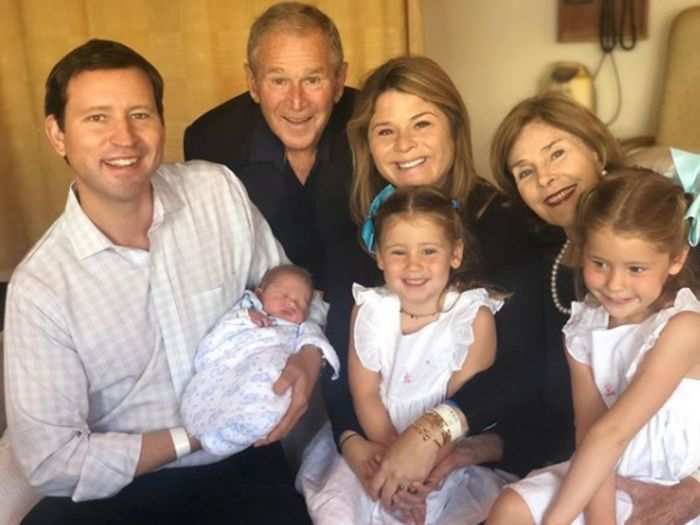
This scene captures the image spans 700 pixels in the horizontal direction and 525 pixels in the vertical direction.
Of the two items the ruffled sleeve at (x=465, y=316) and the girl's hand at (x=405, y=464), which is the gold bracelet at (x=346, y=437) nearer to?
the girl's hand at (x=405, y=464)

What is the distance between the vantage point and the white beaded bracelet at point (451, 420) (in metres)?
1.47

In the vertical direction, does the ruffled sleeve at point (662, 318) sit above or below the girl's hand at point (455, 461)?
above

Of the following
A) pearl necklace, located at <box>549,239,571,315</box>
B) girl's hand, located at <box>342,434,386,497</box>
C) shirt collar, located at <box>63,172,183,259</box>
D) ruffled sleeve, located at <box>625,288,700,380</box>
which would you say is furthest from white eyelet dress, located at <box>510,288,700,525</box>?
shirt collar, located at <box>63,172,183,259</box>

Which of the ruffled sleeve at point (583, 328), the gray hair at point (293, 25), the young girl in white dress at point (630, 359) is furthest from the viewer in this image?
the gray hair at point (293, 25)

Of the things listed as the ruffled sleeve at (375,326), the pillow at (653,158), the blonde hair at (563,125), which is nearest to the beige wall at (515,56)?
the pillow at (653,158)

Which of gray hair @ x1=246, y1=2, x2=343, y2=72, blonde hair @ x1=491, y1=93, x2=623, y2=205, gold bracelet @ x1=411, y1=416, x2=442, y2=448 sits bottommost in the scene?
gold bracelet @ x1=411, y1=416, x2=442, y2=448

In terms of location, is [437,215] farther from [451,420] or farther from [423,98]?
[451,420]

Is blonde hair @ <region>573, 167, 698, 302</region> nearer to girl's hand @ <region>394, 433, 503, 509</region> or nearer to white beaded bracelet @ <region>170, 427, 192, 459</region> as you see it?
girl's hand @ <region>394, 433, 503, 509</region>

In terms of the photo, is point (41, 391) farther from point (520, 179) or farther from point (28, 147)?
point (28, 147)

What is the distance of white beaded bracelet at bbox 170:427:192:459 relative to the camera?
1.51 meters

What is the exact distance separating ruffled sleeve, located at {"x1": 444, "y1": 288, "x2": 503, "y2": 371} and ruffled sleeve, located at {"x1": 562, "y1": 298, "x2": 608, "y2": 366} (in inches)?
6.0

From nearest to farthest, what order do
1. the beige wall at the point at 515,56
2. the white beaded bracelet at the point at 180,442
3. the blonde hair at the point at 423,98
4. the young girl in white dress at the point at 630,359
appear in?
1. the young girl in white dress at the point at 630,359
2. the white beaded bracelet at the point at 180,442
3. the blonde hair at the point at 423,98
4. the beige wall at the point at 515,56

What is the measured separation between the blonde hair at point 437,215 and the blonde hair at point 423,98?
0.32 ft

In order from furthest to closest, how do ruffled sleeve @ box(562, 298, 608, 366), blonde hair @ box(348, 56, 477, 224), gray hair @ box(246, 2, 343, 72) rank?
gray hair @ box(246, 2, 343, 72) < blonde hair @ box(348, 56, 477, 224) < ruffled sleeve @ box(562, 298, 608, 366)
